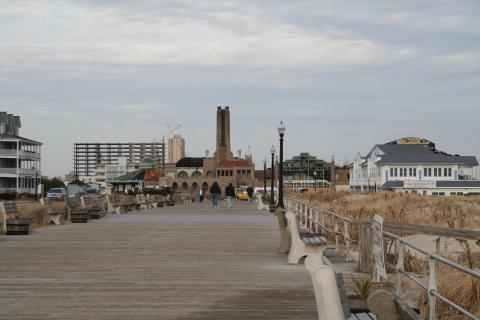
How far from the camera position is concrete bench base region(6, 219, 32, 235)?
2405 centimetres

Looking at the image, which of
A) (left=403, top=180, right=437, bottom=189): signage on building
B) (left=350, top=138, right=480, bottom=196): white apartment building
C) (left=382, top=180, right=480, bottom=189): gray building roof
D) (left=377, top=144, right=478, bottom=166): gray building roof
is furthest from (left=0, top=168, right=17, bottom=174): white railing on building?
(left=403, top=180, right=437, bottom=189): signage on building

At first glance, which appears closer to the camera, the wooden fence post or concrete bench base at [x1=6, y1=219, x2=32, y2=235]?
the wooden fence post

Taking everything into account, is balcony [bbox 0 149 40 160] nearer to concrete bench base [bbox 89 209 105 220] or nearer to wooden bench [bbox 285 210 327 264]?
concrete bench base [bbox 89 209 105 220]

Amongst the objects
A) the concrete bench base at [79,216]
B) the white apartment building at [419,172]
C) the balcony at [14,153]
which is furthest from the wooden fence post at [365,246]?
the white apartment building at [419,172]

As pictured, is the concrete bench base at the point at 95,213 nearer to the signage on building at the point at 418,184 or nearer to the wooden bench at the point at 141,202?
the wooden bench at the point at 141,202

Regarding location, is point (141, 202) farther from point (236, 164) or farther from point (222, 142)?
point (222, 142)

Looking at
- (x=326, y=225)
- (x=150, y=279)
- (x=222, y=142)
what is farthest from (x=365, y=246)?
(x=222, y=142)

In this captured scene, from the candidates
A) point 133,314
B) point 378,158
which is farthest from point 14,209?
point 378,158

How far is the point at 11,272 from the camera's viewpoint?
1444cm

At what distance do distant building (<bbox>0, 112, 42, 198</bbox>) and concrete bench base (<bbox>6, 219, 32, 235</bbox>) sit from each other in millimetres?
74383

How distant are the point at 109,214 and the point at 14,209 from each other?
562 inches

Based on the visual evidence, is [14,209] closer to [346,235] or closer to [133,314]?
[346,235]

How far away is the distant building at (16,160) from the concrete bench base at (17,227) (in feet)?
244

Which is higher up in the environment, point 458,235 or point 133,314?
point 458,235
